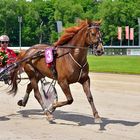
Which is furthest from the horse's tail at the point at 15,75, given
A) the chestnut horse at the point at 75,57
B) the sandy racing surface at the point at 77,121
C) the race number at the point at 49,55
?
the race number at the point at 49,55

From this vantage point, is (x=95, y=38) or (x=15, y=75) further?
(x=15, y=75)

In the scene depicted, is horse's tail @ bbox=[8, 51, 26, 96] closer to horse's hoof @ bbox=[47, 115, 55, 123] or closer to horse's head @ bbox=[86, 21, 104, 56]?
horse's hoof @ bbox=[47, 115, 55, 123]

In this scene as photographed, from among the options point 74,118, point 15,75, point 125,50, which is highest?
point 15,75

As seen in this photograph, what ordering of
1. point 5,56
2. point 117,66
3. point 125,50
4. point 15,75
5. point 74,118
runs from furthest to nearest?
1. point 125,50
2. point 117,66
3. point 5,56
4. point 15,75
5. point 74,118

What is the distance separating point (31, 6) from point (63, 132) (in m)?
121

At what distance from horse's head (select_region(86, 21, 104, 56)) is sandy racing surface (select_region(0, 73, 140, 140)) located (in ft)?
4.79

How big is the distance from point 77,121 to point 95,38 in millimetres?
1863

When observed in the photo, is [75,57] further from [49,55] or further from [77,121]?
[77,121]

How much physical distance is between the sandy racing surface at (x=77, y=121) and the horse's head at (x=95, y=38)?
146 cm

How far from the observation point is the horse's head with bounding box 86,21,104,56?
869 centimetres

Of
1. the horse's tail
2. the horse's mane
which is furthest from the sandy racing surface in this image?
the horse's mane

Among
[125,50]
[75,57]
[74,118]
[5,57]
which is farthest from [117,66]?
[125,50]

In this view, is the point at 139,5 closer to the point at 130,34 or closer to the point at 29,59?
the point at 130,34

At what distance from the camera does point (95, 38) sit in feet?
29.1
